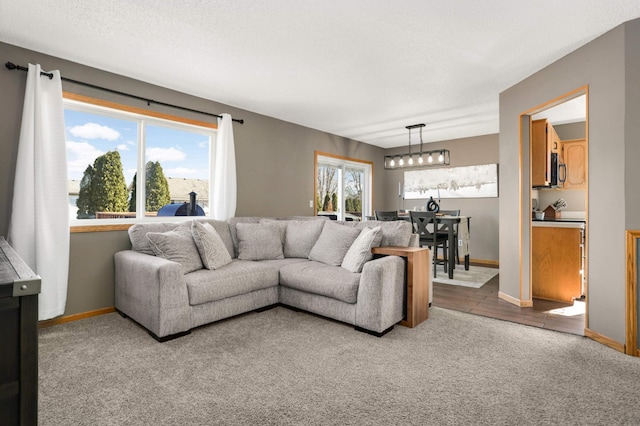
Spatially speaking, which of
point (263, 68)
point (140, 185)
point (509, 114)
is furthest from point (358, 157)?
point (140, 185)

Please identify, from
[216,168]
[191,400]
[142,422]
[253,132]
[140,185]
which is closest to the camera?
[142,422]

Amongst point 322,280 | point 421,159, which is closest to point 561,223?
point 421,159

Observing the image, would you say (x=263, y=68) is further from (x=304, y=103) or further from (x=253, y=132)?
(x=253, y=132)

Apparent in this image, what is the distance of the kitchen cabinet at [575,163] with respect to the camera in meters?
5.03

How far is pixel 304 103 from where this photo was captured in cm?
454

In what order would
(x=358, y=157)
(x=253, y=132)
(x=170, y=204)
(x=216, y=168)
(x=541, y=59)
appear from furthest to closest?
1. (x=358, y=157)
2. (x=253, y=132)
3. (x=216, y=168)
4. (x=170, y=204)
5. (x=541, y=59)

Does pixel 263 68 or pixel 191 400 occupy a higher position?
pixel 263 68

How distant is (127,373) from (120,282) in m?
1.37

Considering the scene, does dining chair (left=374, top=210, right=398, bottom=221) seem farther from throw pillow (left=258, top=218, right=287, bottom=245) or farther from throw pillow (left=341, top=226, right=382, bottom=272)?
throw pillow (left=341, top=226, right=382, bottom=272)

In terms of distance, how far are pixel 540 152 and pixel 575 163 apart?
160 cm

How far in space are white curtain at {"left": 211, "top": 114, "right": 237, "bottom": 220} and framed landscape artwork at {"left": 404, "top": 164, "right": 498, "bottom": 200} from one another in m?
4.30

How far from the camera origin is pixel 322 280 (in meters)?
3.10

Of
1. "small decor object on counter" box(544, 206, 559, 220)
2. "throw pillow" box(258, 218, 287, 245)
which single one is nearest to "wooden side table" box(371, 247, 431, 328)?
"throw pillow" box(258, 218, 287, 245)

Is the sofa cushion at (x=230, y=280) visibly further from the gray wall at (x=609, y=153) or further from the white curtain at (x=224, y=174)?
the gray wall at (x=609, y=153)
